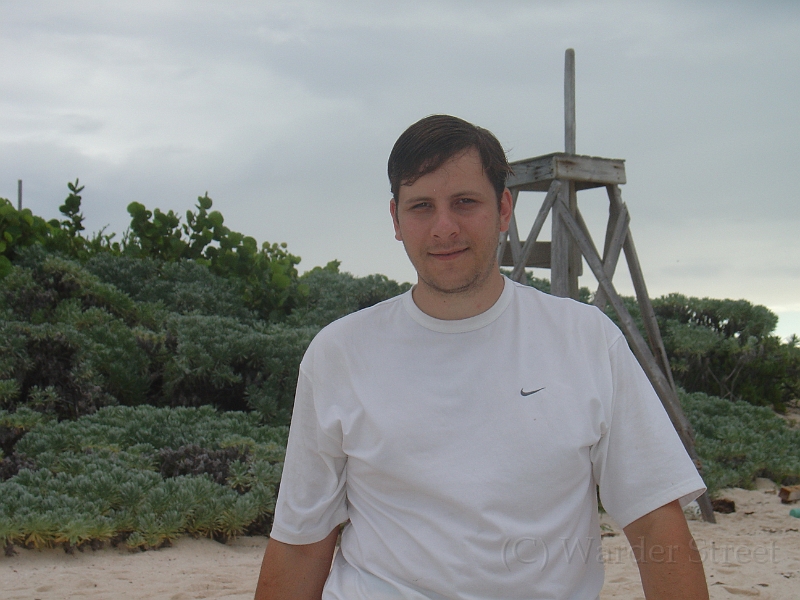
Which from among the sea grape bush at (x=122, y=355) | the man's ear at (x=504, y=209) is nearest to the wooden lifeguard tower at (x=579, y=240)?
the sea grape bush at (x=122, y=355)

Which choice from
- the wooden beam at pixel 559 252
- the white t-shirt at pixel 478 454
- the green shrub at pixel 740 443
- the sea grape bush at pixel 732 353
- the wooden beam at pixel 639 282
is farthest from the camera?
the sea grape bush at pixel 732 353

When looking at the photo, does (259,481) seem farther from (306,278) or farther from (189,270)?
(306,278)

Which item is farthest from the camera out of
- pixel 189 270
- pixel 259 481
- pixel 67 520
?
pixel 189 270

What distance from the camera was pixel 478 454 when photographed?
6.81 feet

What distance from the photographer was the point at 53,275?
338 inches

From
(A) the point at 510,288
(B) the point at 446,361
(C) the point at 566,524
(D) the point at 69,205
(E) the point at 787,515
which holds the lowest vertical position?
(E) the point at 787,515

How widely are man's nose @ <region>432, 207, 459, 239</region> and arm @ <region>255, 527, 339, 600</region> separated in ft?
3.14

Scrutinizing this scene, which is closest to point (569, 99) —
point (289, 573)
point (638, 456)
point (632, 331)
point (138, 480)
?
point (632, 331)

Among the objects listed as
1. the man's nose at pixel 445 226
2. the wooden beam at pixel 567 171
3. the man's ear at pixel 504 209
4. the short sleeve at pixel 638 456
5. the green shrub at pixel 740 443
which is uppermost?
the wooden beam at pixel 567 171

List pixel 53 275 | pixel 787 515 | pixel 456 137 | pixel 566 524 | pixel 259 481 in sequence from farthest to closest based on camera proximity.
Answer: pixel 53 275 < pixel 787 515 < pixel 259 481 < pixel 456 137 < pixel 566 524

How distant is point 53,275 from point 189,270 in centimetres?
160

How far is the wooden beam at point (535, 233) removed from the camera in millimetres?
6070

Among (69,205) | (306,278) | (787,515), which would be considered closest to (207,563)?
(787,515)

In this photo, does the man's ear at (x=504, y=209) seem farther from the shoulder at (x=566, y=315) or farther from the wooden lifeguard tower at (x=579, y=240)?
the wooden lifeguard tower at (x=579, y=240)
